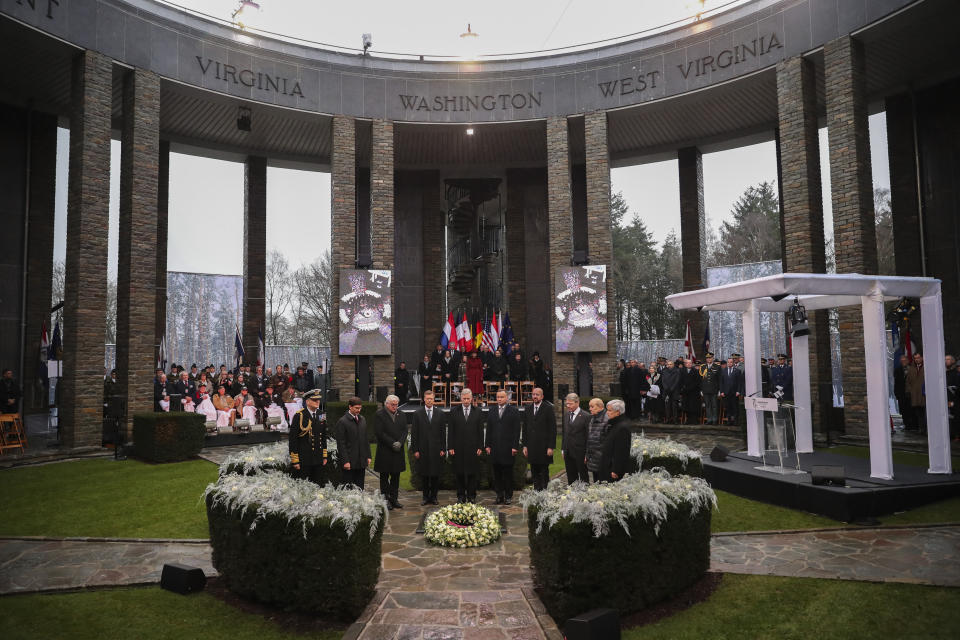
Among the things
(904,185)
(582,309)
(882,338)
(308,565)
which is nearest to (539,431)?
(308,565)

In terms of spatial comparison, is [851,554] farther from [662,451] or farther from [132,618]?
[132,618]

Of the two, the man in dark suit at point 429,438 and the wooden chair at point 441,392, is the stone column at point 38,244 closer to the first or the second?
the wooden chair at point 441,392

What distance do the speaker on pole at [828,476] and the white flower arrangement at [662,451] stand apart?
1.58m

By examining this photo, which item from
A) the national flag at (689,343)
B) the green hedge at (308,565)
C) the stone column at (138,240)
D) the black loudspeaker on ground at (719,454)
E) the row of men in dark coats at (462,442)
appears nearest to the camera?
the green hedge at (308,565)

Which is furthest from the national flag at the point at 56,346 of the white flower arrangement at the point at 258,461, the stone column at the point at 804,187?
the stone column at the point at 804,187

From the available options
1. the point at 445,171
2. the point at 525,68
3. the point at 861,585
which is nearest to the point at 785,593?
the point at 861,585

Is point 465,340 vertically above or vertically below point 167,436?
above

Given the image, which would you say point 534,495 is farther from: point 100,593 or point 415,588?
point 100,593

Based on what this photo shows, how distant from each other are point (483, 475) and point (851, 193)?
11.2 metres

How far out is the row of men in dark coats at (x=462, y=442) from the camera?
28.9ft

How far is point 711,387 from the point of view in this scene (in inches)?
692

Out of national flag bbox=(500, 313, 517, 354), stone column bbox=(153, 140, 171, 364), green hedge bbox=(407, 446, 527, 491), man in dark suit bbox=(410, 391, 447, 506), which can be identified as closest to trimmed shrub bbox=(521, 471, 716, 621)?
man in dark suit bbox=(410, 391, 447, 506)

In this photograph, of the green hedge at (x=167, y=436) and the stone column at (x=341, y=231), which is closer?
the green hedge at (x=167, y=436)

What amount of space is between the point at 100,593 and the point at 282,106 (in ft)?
52.1
